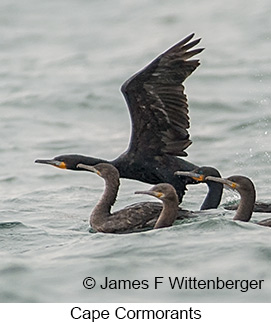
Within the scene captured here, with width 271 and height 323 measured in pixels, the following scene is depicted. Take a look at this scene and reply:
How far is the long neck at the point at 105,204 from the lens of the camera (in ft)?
40.1

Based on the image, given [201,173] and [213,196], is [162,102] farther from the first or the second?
[213,196]

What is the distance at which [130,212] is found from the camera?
39.0ft

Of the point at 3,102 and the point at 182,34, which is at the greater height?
the point at 182,34

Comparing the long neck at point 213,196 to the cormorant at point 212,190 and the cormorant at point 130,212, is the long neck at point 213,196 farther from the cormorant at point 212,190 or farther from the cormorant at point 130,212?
the cormorant at point 130,212

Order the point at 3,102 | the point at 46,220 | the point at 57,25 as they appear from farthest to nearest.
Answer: the point at 57,25, the point at 3,102, the point at 46,220

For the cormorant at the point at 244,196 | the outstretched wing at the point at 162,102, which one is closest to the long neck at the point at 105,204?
the outstretched wing at the point at 162,102

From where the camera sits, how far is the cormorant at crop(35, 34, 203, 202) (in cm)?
1260

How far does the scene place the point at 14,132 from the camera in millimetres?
18344

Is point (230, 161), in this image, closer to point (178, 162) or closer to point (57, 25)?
point (178, 162)

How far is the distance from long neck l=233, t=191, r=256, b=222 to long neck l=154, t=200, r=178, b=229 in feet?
2.21

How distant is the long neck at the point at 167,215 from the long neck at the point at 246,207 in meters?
0.67

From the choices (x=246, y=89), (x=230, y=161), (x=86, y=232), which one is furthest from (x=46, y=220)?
(x=246, y=89)

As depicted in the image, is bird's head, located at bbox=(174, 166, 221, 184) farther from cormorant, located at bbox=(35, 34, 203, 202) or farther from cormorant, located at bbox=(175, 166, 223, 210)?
cormorant, located at bbox=(35, 34, 203, 202)
